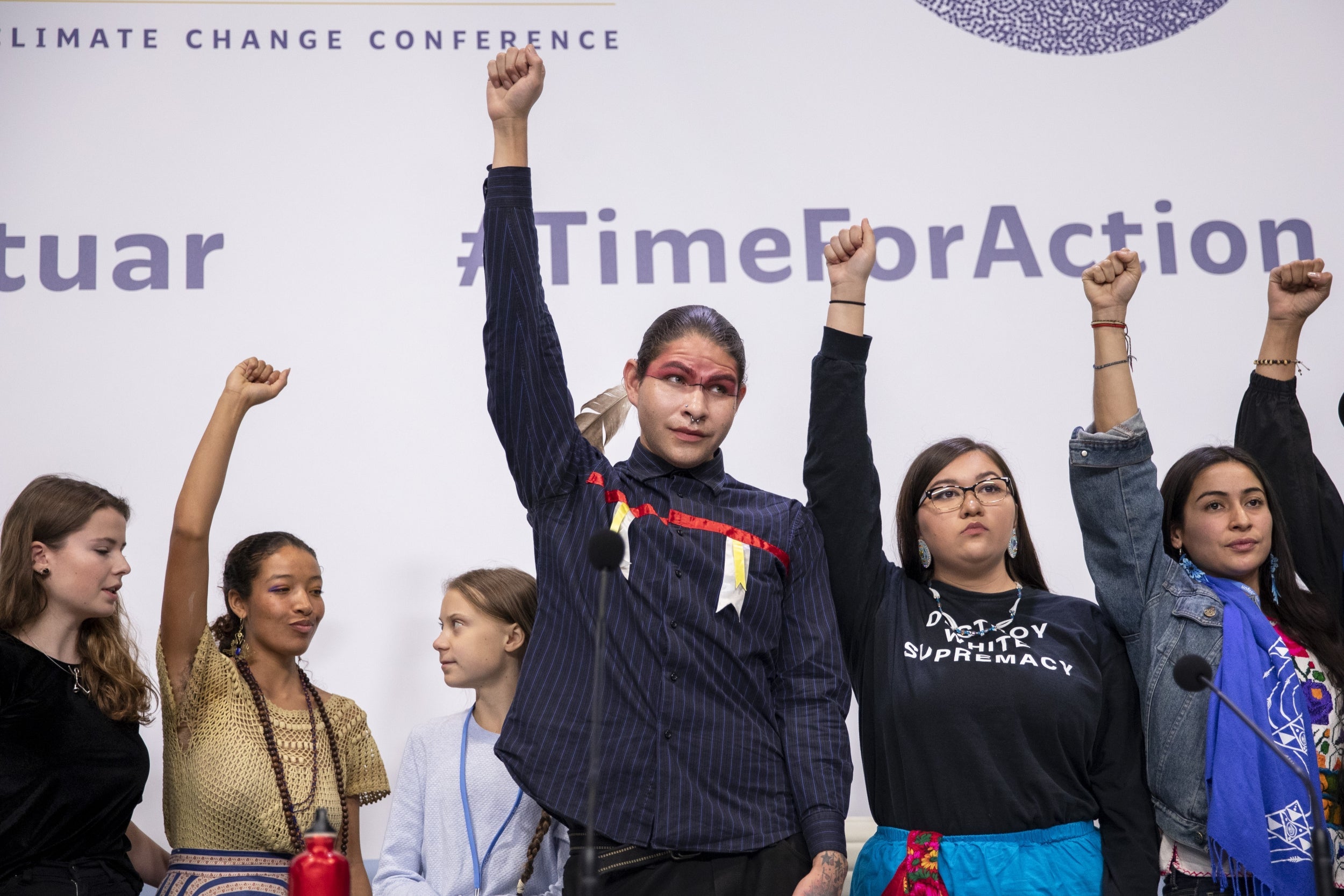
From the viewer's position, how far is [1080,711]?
224 centimetres

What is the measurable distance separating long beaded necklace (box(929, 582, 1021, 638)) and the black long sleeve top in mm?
708

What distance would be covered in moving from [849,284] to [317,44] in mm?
1743

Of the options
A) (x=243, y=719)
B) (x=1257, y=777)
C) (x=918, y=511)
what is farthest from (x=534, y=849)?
(x=1257, y=777)

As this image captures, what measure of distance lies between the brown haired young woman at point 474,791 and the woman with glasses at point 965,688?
24.7 inches

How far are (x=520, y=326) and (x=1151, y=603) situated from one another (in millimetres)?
1263

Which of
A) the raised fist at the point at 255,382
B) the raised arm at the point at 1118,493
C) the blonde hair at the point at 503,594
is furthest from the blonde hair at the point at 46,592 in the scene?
the raised arm at the point at 1118,493

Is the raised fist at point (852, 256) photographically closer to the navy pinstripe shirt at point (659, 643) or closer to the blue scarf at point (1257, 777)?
the navy pinstripe shirt at point (659, 643)

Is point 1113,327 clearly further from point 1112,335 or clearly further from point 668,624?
point 668,624

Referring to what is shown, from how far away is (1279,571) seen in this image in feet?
8.22

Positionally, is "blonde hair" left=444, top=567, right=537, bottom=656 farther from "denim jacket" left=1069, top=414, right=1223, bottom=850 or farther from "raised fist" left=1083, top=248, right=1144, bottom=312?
"raised fist" left=1083, top=248, right=1144, bottom=312

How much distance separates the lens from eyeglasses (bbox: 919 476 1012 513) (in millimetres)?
2361

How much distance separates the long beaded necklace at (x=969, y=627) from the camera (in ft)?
7.57

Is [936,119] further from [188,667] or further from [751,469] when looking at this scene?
[188,667]

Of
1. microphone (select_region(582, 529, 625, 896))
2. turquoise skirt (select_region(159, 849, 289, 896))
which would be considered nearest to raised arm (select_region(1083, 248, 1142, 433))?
microphone (select_region(582, 529, 625, 896))
